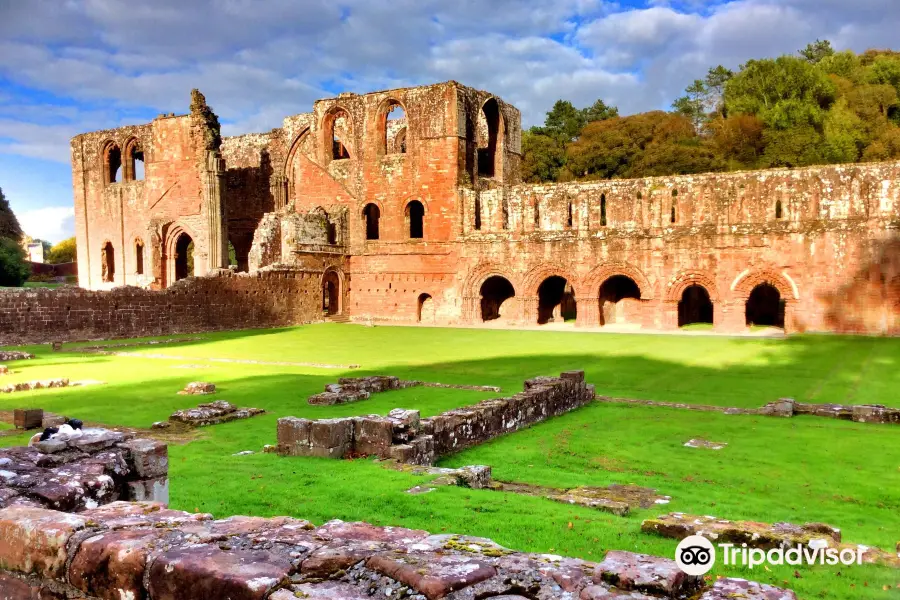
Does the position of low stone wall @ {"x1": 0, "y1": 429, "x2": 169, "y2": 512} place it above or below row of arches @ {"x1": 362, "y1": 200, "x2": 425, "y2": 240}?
below

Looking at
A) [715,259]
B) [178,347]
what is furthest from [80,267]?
[715,259]

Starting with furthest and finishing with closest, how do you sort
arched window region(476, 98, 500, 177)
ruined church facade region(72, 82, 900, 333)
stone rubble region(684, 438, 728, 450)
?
arched window region(476, 98, 500, 177) → ruined church facade region(72, 82, 900, 333) → stone rubble region(684, 438, 728, 450)

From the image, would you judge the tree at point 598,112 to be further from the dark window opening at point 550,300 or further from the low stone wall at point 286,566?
the low stone wall at point 286,566

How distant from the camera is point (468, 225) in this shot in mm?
30031

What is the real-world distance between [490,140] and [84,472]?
103ft

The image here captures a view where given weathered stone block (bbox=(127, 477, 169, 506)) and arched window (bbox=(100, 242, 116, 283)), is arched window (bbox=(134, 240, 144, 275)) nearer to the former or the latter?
arched window (bbox=(100, 242, 116, 283))

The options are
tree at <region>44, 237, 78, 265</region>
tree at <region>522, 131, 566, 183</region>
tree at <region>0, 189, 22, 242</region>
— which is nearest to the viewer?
tree at <region>0, 189, 22, 242</region>

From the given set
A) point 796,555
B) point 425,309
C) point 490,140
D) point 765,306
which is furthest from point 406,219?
point 796,555

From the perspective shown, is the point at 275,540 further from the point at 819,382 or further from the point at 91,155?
the point at 91,155

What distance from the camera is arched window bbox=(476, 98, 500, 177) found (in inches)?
1331

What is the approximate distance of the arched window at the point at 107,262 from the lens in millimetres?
39625

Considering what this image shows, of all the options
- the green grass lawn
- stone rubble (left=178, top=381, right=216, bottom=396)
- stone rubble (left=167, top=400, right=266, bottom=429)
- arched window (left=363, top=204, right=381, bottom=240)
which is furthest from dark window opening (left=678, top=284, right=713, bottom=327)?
stone rubble (left=167, top=400, right=266, bottom=429)

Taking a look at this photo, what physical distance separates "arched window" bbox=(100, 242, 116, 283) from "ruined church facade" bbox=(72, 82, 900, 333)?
0.26 ft

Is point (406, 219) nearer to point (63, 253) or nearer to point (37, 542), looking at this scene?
point (37, 542)
